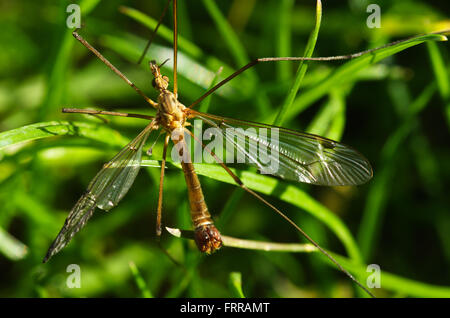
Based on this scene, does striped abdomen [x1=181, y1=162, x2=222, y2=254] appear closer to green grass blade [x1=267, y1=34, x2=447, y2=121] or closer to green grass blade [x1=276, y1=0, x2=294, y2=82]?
green grass blade [x1=267, y1=34, x2=447, y2=121]

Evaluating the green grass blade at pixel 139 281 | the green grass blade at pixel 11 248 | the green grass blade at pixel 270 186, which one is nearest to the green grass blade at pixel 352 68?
the green grass blade at pixel 270 186

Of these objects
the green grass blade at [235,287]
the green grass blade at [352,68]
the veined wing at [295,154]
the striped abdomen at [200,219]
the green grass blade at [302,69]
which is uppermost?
the green grass blade at [352,68]

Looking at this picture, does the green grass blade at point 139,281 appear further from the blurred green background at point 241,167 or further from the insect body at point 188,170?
the insect body at point 188,170

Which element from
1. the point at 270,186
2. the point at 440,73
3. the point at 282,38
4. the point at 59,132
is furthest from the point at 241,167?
the point at 440,73

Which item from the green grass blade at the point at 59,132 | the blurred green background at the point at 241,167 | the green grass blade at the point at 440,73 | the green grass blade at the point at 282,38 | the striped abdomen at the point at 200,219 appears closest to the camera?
the green grass blade at the point at 59,132

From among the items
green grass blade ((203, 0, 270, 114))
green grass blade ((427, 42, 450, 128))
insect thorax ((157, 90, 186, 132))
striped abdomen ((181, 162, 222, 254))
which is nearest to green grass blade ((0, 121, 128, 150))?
insect thorax ((157, 90, 186, 132))

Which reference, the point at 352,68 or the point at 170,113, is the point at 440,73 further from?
the point at 170,113
